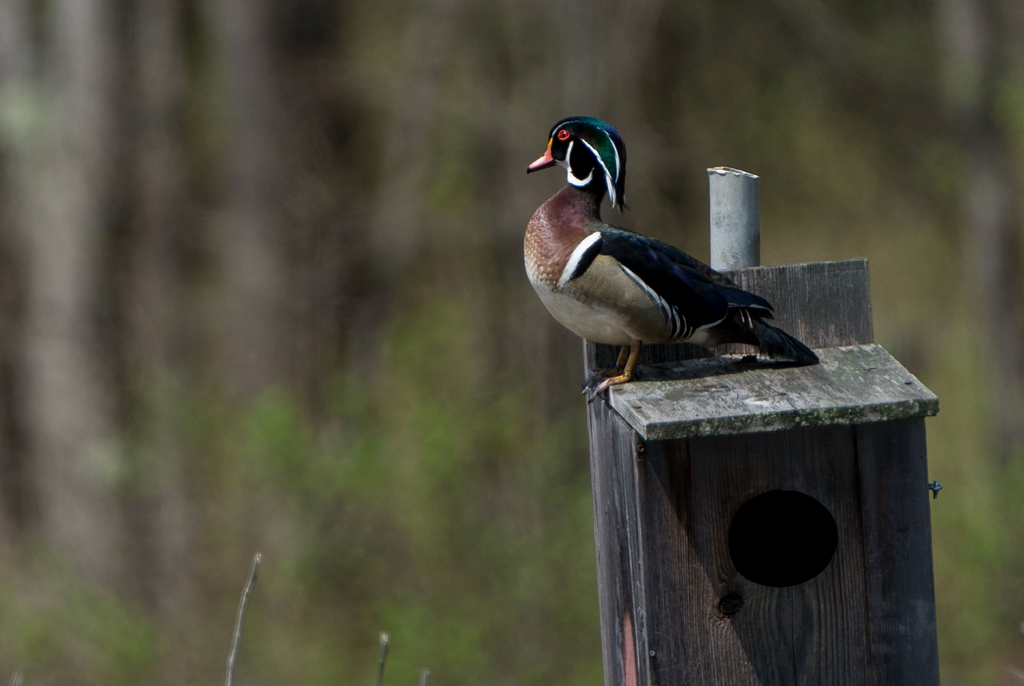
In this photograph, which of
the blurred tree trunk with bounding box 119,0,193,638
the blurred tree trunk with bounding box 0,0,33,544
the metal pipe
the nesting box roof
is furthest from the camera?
the blurred tree trunk with bounding box 0,0,33,544

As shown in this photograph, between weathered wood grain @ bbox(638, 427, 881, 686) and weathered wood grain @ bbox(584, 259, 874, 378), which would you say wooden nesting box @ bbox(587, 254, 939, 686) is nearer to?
weathered wood grain @ bbox(638, 427, 881, 686)

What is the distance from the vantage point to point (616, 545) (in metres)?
2.25

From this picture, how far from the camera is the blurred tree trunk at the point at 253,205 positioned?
7402 millimetres

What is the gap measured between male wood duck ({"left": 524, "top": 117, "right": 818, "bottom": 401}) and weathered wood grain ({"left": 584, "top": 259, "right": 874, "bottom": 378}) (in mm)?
121

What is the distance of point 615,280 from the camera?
6.98 feet

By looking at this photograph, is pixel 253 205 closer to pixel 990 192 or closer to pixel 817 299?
pixel 990 192

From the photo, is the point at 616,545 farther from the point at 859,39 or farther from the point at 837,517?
the point at 859,39

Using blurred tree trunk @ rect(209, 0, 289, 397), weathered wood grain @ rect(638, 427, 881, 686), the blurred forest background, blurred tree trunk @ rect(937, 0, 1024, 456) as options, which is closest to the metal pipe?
weathered wood grain @ rect(638, 427, 881, 686)

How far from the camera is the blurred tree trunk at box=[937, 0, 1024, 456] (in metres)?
8.07

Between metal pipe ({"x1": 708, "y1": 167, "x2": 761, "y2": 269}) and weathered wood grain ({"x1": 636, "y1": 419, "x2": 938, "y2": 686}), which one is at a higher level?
metal pipe ({"x1": 708, "y1": 167, "x2": 761, "y2": 269})

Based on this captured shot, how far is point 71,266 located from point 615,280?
6.69m

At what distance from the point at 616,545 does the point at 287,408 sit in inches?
171

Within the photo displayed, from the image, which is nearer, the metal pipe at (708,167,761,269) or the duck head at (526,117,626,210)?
the duck head at (526,117,626,210)

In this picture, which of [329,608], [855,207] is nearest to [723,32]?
[855,207]
